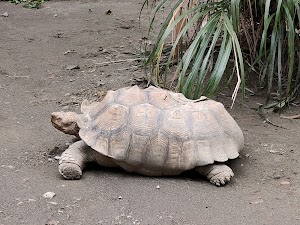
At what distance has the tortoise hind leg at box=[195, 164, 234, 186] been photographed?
307cm

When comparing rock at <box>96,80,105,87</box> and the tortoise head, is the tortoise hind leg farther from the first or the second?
rock at <box>96,80,105,87</box>

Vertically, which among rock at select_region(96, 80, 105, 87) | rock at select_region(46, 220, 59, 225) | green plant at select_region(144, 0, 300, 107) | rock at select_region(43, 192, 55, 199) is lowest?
rock at select_region(96, 80, 105, 87)

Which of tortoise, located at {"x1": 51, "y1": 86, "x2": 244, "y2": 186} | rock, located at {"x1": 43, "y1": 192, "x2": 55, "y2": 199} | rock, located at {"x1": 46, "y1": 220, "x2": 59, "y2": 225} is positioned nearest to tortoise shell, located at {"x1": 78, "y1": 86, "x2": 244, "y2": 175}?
tortoise, located at {"x1": 51, "y1": 86, "x2": 244, "y2": 186}

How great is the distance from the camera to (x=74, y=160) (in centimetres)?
315

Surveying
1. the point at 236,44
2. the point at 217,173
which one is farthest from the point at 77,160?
the point at 236,44

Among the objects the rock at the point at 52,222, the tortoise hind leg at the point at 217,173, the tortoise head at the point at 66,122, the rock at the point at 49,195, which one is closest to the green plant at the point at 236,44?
the tortoise hind leg at the point at 217,173

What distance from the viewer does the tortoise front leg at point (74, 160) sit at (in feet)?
10.2

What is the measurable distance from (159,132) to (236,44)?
3.24 ft

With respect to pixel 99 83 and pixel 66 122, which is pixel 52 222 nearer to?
pixel 66 122

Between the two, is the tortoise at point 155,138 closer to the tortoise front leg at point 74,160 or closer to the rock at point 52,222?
the tortoise front leg at point 74,160

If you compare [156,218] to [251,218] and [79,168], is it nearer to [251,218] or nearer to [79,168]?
[251,218]

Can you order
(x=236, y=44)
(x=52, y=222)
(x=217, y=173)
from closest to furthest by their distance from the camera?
(x=52, y=222) → (x=217, y=173) → (x=236, y=44)

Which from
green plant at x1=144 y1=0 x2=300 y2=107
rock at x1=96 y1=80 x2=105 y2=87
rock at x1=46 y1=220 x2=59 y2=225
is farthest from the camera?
rock at x1=96 y1=80 x2=105 y2=87

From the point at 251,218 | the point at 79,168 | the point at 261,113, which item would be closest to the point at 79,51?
the point at 261,113
